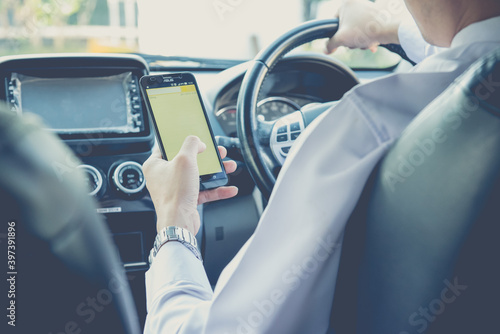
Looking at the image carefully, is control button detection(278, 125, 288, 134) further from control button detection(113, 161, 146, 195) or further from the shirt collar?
the shirt collar

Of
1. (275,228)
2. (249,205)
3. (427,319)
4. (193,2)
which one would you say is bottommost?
(249,205)

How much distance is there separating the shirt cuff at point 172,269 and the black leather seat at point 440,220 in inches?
11.1

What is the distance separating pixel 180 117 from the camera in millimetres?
1210

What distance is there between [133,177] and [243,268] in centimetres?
78

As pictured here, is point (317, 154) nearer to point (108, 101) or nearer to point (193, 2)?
point (108, 101)

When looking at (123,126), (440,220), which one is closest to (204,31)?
(123,126)

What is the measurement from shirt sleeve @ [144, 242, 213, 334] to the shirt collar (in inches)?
21.5

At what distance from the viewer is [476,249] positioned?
658 mm

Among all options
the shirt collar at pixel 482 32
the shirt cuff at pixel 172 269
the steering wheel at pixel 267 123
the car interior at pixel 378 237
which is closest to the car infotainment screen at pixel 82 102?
the steering wheel at pixel 267 123

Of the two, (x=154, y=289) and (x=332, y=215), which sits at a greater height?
(x=332, y=215)

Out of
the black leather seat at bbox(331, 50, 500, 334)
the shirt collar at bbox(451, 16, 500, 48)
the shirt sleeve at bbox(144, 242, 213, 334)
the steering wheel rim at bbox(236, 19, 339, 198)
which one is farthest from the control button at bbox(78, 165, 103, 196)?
the shirt collar at bbox(451, 16, 500, 48)

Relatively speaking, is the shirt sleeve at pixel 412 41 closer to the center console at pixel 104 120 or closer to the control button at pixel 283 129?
the control button at pixel 283 129

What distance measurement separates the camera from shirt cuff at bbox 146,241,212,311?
34.3 inches

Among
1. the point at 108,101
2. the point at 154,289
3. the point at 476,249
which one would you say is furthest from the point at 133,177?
the point at 476,249
